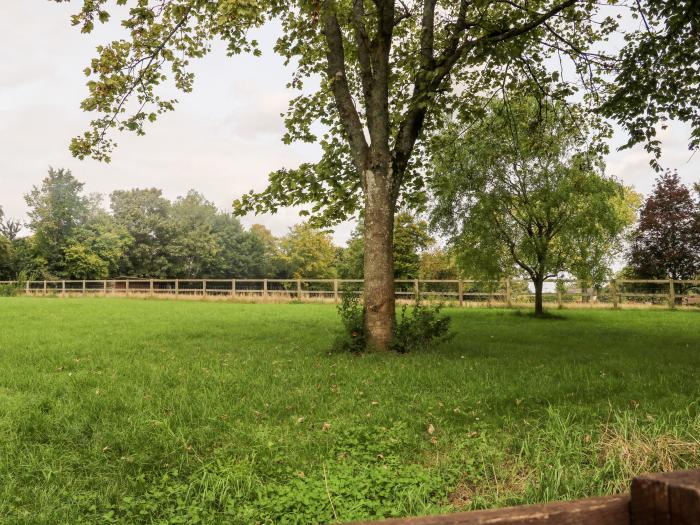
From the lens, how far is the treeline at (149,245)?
55.6 meters

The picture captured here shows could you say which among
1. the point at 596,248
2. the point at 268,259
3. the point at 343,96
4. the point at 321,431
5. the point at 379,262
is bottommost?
the point at 321,431

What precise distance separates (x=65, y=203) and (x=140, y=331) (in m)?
55.3

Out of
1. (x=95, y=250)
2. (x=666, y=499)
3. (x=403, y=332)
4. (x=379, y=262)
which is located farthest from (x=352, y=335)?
(x=95, y=250)

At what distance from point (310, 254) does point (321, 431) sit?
54.2 m

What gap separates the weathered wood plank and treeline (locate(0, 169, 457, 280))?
147 ft

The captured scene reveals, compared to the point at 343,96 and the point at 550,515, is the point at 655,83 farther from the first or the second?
the point at 550,515

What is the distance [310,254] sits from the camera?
59.1 meters

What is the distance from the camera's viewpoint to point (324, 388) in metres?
6.93

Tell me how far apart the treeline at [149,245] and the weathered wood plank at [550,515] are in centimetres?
4486

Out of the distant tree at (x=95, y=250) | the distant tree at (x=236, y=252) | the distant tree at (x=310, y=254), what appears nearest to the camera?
the distant tree at (x=95, y=250)

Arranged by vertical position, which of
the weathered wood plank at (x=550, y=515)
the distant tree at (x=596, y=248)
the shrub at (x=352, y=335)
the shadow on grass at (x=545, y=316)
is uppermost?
the distant tree at (x=596, y=248)

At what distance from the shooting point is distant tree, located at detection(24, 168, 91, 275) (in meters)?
56.4

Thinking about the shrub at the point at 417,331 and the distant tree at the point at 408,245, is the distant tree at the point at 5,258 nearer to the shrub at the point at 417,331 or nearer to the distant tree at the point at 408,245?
the distant tree at the point at 408,245

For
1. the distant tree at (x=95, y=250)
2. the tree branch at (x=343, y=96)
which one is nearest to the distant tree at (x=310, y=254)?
the distant tree at (x=95, y=250)
